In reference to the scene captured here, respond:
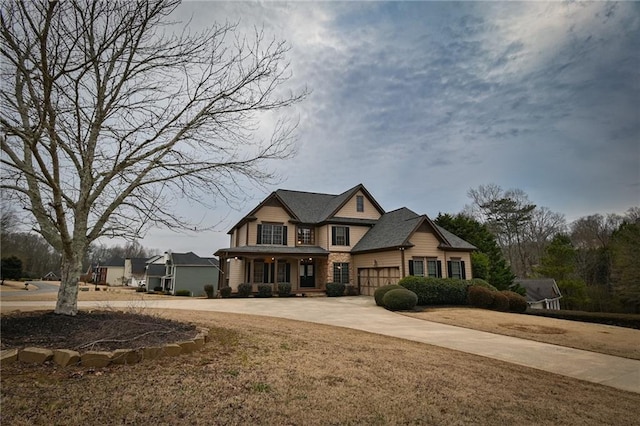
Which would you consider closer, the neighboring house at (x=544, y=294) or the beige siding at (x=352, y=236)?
the beige siding at (x=352, y=236)

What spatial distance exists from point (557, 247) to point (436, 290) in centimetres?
2306

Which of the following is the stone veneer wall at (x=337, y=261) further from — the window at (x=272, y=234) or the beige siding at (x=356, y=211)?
the window at (x=272, y=234)

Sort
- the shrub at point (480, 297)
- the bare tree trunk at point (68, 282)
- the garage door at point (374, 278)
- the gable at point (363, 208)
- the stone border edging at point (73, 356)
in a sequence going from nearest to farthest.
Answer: the stone border edging at point (73, 356)
the bare tree trunk at point (68, 282)
the shrub at point (480, 297)
the garage door at point (374, 278)
the gable at point (363, 208)

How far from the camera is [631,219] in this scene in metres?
37.3

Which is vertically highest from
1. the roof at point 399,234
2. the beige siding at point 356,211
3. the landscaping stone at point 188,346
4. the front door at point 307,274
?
the beige siding at point 356,211

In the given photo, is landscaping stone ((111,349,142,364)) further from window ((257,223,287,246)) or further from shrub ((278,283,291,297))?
window ((257,223,287,246))

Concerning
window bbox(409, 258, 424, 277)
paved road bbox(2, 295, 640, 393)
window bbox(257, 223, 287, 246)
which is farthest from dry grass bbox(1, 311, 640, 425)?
window bbox(257, 223, 287, 246)

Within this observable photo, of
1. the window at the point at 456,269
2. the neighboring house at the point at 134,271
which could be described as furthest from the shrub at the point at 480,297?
the neighboring house at the point at 134,271

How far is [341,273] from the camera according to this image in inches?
1077

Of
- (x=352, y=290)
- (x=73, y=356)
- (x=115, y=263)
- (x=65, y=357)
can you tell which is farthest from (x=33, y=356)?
(x=115, y=263)

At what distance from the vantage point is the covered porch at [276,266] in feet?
81.7

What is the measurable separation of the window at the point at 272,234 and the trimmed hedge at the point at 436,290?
37.2ft

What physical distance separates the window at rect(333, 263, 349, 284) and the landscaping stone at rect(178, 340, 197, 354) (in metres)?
21.6

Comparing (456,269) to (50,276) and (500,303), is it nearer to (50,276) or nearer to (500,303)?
(500,303)
